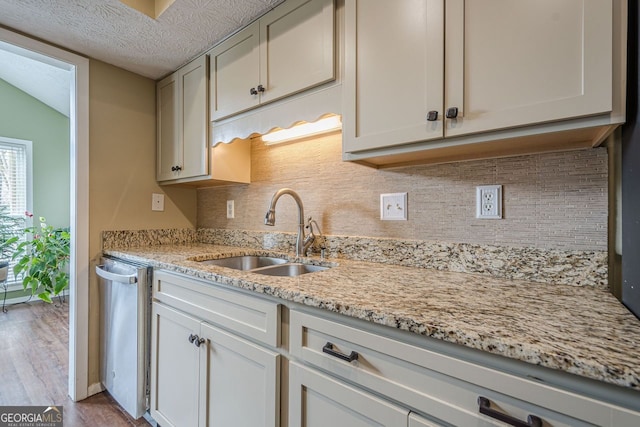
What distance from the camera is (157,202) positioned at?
2182mm

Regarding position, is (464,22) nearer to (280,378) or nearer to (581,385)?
(581,385)

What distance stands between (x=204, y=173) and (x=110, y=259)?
76cm

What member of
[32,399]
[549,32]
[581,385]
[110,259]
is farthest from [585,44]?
[32,399]

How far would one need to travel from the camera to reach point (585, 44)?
0.72 m

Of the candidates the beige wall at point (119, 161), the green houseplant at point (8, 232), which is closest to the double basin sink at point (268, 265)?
the beige wall at point (119, 161)

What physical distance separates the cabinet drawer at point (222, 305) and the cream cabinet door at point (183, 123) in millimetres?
721

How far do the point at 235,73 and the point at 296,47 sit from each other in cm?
44

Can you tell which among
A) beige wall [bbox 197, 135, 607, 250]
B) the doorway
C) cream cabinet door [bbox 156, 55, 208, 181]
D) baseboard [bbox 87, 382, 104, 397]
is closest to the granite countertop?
beige wall [bbox 197, 135, 607, 250]

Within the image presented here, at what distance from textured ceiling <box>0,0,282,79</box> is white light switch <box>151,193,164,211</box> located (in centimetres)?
88

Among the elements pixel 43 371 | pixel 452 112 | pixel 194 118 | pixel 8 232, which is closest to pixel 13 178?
pixel 8 232

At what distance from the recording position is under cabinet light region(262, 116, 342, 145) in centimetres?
152

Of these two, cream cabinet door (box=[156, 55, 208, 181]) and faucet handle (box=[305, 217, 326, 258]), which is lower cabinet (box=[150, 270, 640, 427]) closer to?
faucet handle (box=[305, 217, 326, 258])

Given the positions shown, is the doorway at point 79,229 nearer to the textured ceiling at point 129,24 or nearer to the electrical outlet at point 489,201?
the textured ceiling at point 129,24

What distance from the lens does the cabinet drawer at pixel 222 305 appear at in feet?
3.18
